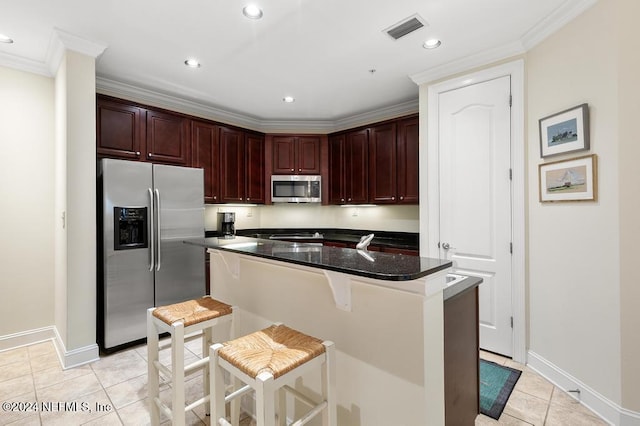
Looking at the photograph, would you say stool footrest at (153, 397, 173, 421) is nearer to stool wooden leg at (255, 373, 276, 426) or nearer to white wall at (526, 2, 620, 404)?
stool wooden leg at (255, 373, 276, 426)

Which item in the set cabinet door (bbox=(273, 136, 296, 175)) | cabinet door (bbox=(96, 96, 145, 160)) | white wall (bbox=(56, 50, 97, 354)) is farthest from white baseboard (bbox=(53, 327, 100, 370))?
cabinet door (bbox=(273, 136, 296, 175))

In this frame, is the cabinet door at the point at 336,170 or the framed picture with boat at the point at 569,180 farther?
the cabinet door at the point at 336,170

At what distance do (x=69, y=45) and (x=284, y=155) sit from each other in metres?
2.73

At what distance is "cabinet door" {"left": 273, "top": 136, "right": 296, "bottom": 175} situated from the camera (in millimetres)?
4688

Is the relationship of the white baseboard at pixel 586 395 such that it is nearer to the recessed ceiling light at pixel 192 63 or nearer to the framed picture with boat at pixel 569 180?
the framed picture with boat at pixel 569 180

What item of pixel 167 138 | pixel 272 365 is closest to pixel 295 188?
pixel 167 138

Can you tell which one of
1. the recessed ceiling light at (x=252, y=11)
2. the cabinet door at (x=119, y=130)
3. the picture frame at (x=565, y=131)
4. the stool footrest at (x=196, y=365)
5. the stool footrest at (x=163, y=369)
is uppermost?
the recessed ceiling light at (x=252, y=11)

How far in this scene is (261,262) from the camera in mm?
1886

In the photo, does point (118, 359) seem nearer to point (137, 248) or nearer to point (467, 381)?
point (137, 248)

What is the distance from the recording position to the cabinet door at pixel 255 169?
14.6 feet

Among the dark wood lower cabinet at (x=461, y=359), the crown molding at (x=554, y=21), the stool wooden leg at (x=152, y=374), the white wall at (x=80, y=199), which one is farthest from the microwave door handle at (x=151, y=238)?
the crown molding at (x=554, y=21)

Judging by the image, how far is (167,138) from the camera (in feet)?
11.6

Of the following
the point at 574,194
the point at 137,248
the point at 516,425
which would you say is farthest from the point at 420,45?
the point at 137,248

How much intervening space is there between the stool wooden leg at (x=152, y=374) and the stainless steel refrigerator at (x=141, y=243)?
1.32m
